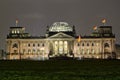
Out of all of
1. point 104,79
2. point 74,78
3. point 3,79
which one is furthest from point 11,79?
point 104,79

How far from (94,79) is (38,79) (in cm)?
578

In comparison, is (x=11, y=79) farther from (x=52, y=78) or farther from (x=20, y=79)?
(x=52, y=78)

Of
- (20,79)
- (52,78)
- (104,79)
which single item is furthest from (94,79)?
(20,79)

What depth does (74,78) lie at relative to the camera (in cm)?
4575

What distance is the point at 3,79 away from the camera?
44.0m

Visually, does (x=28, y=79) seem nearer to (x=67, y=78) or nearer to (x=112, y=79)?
(x=67, y=78)

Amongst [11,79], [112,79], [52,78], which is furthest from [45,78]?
[112,79]

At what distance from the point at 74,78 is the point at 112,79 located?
4022 millimetres

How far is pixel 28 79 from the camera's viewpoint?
146 ft

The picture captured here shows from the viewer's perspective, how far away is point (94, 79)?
4484 centimetres

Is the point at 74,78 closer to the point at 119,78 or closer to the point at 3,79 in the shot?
the point at 119,78

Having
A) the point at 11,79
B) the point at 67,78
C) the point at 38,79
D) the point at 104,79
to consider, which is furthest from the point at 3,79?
the point at 104,79

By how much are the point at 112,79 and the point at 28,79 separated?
8.64 metres

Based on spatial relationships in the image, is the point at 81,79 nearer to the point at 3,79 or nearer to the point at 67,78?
the point at 67,78
